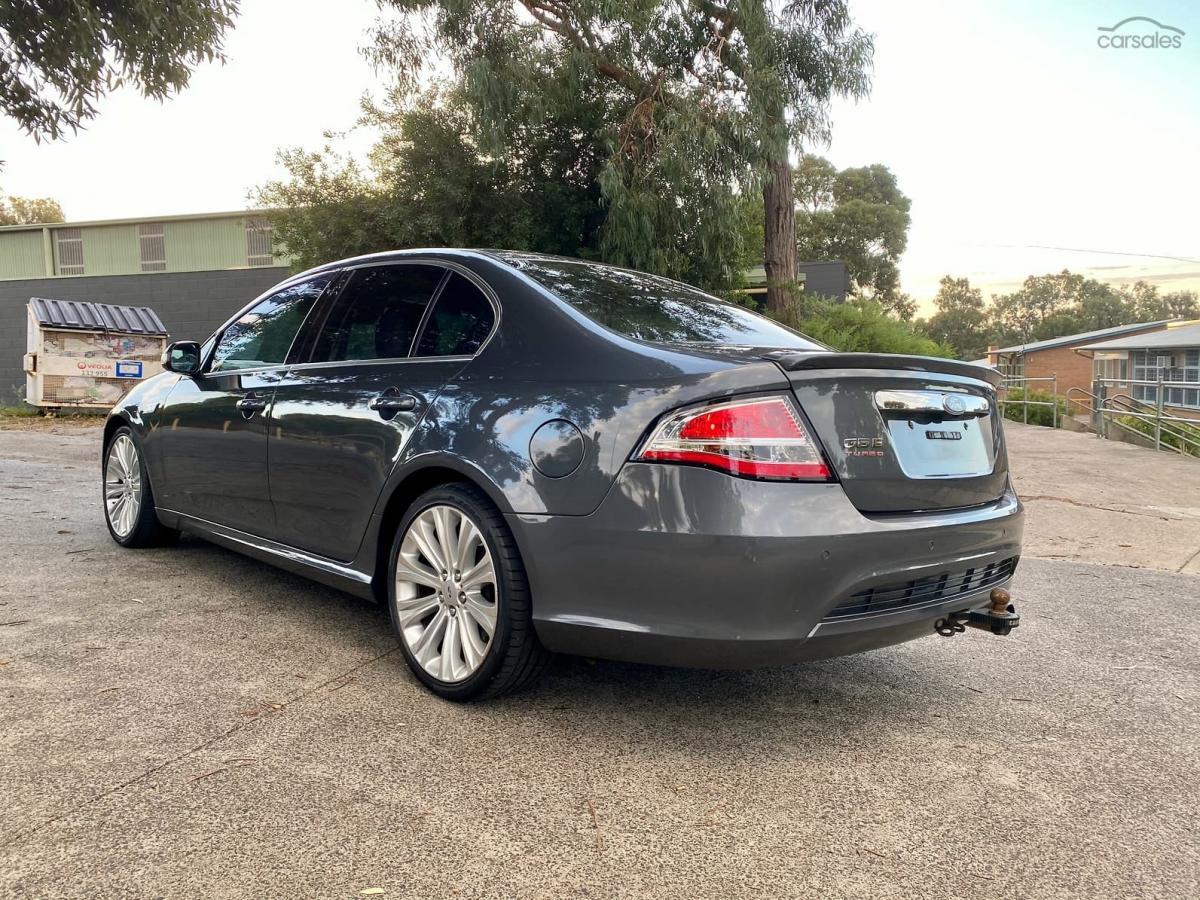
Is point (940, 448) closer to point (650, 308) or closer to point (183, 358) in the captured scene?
point (650, 308)

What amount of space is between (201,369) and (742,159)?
9906mm

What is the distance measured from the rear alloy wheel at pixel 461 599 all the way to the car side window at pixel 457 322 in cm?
52

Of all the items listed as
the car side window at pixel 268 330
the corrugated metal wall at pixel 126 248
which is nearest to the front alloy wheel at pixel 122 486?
the car side window at pixel 268 330

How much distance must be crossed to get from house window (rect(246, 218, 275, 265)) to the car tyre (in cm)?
1917

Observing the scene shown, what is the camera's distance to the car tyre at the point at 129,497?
15.7 feet

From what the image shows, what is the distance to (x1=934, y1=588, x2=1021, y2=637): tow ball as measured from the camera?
2.77 m

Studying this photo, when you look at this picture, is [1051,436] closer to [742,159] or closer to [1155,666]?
[742,159]

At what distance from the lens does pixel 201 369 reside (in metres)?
4.43

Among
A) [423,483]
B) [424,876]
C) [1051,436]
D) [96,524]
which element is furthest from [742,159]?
[424,876]

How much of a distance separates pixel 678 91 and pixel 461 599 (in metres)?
12.0

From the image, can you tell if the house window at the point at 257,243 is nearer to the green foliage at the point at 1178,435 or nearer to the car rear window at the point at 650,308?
the green foliage at the point at 1178,435

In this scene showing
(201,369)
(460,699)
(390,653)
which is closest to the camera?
(460,699)

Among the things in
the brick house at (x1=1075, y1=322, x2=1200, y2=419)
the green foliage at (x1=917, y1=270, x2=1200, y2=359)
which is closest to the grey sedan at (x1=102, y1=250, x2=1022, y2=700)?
the brick house at (x1=1075, y1=322, x2=1200, y2=419)

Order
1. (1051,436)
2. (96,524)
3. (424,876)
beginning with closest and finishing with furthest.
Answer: (424,876) → (96,524) → (1051,436)
